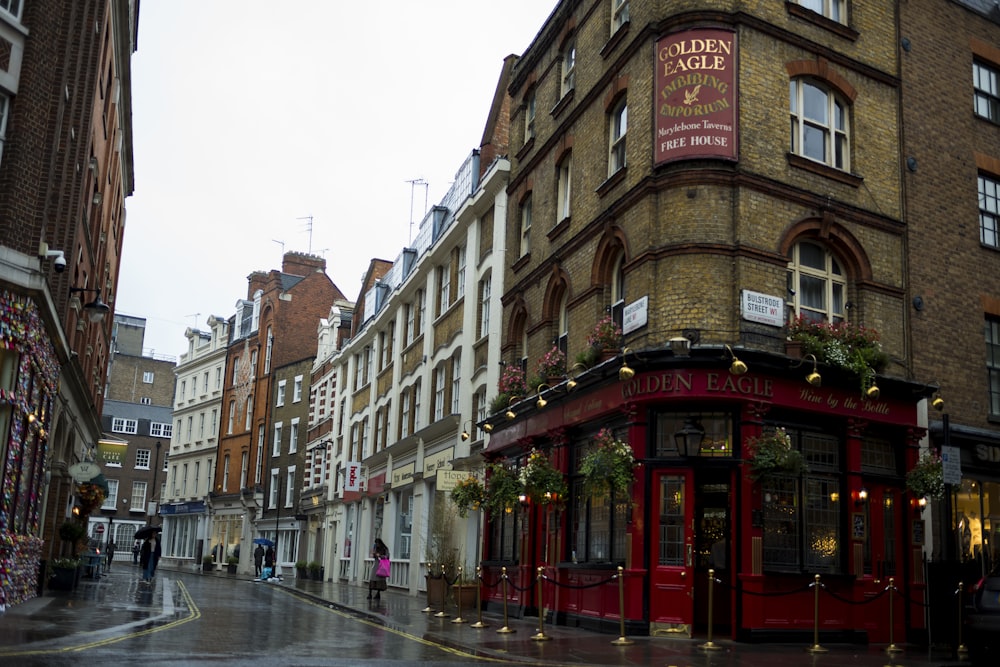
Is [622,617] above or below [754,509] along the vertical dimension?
below

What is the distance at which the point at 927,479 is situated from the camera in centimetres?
1725

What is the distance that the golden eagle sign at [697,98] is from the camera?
17.0 m

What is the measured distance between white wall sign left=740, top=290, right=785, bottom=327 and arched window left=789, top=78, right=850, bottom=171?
313 cm

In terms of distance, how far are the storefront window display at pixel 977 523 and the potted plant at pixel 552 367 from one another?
26.3 feet

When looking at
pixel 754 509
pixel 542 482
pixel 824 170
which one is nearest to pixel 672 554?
pixel 754 509

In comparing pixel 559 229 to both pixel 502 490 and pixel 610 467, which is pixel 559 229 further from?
pixel 610 467

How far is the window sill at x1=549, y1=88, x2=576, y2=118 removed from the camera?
22508mm

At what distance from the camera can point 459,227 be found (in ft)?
97.4

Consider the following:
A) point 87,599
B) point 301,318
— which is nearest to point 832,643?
point 87,599

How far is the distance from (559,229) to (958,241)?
8368 mm

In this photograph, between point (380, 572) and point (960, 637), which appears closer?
point (960, 637)

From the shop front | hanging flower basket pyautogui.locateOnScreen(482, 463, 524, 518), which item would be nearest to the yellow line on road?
hanging flower basket pyautogui.locateOnScreen(482, 463, 524, 518)

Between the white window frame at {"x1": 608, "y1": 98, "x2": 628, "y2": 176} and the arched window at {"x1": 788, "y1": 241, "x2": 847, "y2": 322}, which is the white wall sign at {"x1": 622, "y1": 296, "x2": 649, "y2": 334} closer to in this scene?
the arched window at {"x1": 788, "y1": 241, "x2": 847, "y2": 322}

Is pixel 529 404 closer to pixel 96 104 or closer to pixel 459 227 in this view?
pixel 459 227
